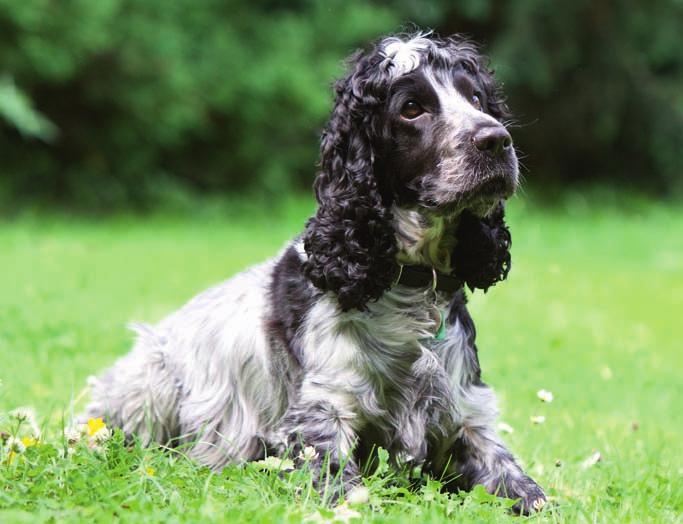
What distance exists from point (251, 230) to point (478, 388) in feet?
36.8

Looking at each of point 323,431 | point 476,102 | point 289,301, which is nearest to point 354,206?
point 289,301

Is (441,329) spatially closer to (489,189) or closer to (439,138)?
(489,189)

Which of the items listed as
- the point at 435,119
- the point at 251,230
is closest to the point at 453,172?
the point at 435,119

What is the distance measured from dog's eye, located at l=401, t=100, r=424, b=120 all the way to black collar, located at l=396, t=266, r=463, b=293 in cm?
60

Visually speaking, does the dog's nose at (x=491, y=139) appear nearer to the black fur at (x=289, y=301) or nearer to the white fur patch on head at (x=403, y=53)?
the white fur patch on head at (x=403, y=53)

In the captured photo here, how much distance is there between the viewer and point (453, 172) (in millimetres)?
3791

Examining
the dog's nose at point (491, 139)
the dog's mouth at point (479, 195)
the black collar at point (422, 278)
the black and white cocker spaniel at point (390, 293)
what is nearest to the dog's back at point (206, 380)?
the black and white cocker spaniel at point (390, 293)

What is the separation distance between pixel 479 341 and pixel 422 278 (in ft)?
13.2

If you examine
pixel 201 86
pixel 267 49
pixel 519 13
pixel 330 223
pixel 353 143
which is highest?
pixel 519 13

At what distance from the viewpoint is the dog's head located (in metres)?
3.80

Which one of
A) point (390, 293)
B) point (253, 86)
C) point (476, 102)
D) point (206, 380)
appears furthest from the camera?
point (253, 86)

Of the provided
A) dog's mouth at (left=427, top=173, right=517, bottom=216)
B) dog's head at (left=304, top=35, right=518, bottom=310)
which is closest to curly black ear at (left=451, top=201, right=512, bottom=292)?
dog's head at (left=304, top=35, right=518, bottom=310)

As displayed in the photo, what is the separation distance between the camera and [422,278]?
13.2 ft

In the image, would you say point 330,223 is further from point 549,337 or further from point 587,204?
point 587,204
